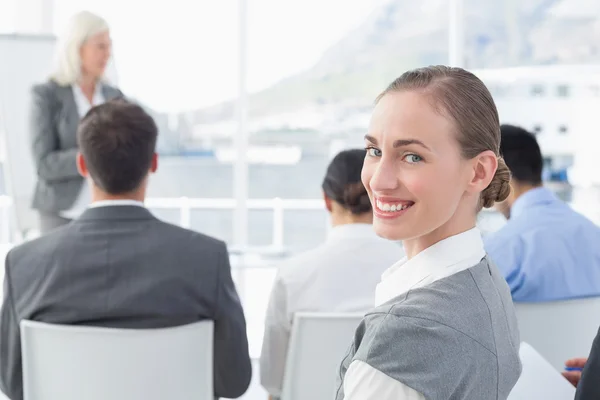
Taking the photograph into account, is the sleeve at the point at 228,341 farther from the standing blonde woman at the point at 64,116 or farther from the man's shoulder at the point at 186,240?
the standing blonde woman at the point at 64,116

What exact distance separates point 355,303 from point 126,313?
2.11ft

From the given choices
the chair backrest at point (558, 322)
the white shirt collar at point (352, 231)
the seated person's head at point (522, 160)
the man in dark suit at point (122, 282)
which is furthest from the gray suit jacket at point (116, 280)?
the seated person's head at point (522, 160)

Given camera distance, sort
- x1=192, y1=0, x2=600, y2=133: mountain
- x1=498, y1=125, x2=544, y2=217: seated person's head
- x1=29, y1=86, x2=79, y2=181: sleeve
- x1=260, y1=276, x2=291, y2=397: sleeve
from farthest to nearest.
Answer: x1=192, y1=0, x2=600, y2=133: mountain < x1=29, y1=86, x2=79, y2=181: sleeve < x1=498, y1=125, x2=544, y2=217: seated person's head < x1=260, y1=276, x2=291, y2=397: sleeve

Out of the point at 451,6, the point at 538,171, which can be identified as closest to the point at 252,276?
the point at 451,6

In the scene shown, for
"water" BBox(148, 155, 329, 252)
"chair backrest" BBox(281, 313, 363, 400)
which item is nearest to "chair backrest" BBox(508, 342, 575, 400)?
"chair backrest" BBox(281, 313, 363, 400)

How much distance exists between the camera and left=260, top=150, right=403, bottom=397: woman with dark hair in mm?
2135

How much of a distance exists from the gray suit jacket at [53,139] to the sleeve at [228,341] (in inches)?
65.0

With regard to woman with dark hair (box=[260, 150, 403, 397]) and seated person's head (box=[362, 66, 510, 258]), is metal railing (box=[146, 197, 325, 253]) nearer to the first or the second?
woman with dark hair (box=[260, 150, 403, 397])

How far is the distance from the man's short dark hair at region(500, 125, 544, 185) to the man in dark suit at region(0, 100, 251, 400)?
119 centimetres

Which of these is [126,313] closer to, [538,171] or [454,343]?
[454,343]

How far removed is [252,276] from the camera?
239 inches

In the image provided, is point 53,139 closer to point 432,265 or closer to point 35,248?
point 35,248

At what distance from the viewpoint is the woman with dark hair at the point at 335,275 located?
7.00ft

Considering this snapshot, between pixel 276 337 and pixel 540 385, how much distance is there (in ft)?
3.01
